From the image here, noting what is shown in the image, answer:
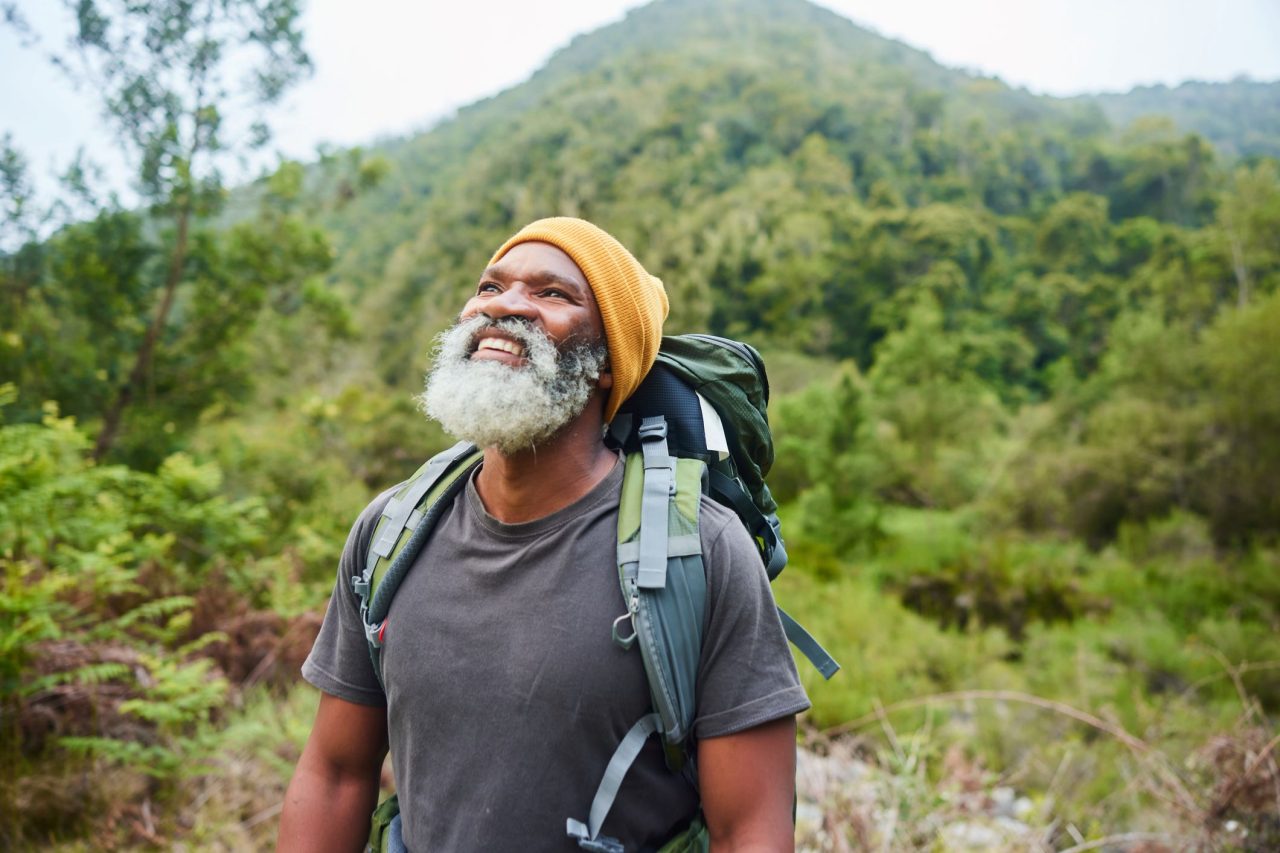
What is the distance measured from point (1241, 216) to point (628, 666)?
28634 mm

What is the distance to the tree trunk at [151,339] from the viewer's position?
27.6 feet

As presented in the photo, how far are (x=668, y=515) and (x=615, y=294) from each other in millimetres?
463

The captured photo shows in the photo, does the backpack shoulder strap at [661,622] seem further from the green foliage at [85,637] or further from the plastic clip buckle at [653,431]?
the green foliage at [85,637]

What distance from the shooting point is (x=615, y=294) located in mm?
1511

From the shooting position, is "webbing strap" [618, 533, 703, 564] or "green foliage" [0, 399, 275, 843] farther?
"green foliage" [0, 399, 275, 843]

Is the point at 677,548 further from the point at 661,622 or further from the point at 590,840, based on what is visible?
the point at 590,840

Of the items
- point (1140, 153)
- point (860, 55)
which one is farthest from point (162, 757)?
point (860, 55)

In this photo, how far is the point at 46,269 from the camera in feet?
26.8

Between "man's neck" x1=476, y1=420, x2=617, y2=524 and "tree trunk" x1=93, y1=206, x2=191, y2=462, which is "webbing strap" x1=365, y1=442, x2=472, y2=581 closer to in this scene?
"man's neck" x1=476, y1=420, x2=617, y2=524

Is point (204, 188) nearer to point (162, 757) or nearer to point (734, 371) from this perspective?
point (162, 757)

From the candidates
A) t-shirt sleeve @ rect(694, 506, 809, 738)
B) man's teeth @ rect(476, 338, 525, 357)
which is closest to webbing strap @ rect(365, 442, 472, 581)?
man's teeth @ rect(476, 338, 525, 357)

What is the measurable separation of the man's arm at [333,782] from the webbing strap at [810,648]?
2.78 feet

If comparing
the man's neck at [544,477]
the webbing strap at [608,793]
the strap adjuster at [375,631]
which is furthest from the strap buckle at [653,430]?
the strap adjuster at [375,631]

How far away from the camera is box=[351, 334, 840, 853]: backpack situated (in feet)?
4.10
